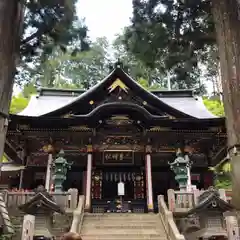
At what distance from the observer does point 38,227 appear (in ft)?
27.5

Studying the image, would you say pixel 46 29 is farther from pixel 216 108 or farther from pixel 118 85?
pixel 216 108

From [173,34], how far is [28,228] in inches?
237

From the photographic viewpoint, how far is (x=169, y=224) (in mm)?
9562

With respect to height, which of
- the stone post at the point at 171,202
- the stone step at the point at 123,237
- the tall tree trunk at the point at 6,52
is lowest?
the stone step at the point at 123,237

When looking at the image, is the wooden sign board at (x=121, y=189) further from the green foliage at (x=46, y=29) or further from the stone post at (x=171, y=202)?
the green foliage at (x=46, y=29)

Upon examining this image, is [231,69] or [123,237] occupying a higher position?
[231,69]

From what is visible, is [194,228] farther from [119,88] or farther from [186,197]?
[119,88]

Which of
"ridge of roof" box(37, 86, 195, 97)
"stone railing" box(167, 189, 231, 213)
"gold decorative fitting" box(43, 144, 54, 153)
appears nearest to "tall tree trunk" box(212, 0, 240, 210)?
"stone railing" box(167, 189, 231, 213)

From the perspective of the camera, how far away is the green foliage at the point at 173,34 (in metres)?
8.35

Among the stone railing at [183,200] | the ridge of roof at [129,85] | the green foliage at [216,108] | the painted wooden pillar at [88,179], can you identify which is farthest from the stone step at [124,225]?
the green foliage at [216,108]

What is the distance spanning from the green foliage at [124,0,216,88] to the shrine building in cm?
504

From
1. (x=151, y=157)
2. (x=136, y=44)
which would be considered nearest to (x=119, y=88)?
(x=151, y=157)

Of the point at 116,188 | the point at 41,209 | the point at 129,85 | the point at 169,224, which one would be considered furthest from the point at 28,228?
the point at 129,85

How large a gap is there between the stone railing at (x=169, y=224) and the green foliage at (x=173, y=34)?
4.08 meters
